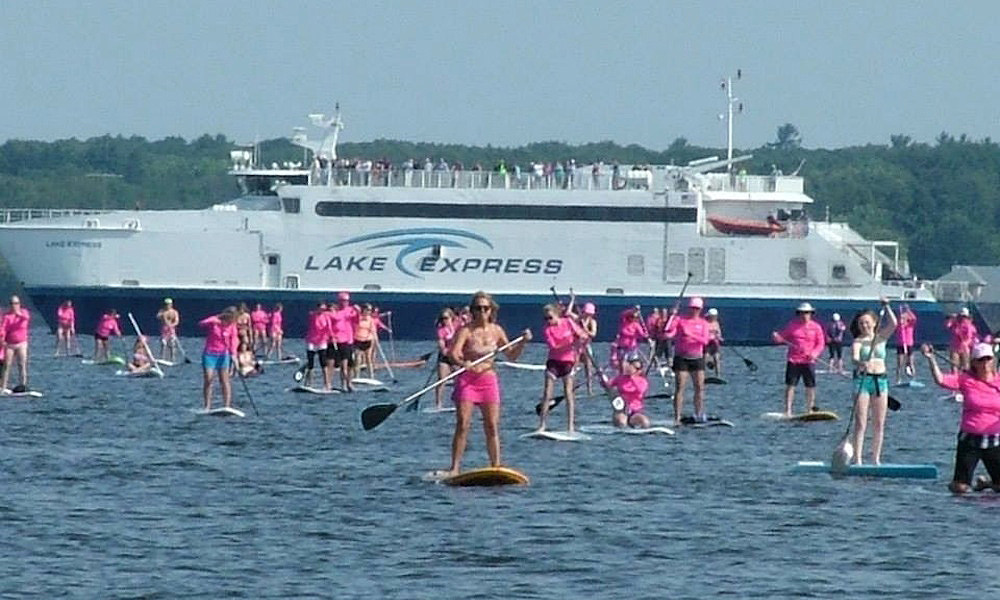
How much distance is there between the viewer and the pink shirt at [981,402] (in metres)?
22.0

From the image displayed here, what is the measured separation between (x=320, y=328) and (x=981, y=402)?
59.7ft

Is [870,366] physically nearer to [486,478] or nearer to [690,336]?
[486,478]

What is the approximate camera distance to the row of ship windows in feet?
245

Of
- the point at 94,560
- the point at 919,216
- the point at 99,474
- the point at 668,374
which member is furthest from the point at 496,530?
the point at 919,216

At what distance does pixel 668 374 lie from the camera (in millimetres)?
47312

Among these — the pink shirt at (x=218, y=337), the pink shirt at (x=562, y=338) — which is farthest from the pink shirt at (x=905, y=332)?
the pink shirt at (x=562, y=338)

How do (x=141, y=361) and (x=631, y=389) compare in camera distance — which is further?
(x=141, y=361)

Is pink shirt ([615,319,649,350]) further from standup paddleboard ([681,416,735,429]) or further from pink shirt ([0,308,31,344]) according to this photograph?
pink shirt ([0,308,31,344])

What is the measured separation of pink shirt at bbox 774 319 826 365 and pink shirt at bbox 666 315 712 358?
1.61m

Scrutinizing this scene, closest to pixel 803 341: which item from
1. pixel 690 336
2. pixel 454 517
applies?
pixel 690 336

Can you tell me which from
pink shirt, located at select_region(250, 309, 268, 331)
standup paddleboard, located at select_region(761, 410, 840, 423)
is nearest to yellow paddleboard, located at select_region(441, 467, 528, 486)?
standup paddleboard, located at select_region(761, 410, 840, 423)

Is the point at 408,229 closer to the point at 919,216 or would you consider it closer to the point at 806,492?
the point at 806,492

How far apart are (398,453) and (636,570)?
9.72 m

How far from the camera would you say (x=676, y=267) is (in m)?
74.6
